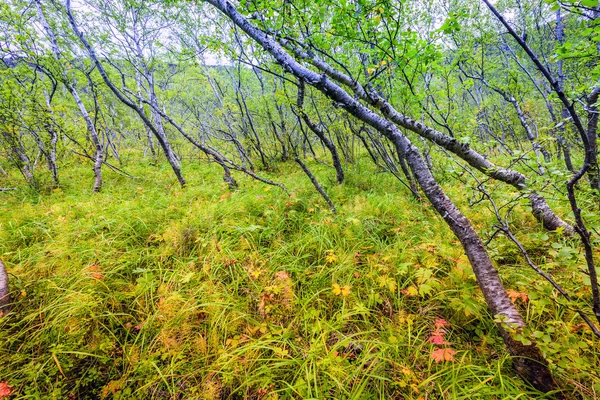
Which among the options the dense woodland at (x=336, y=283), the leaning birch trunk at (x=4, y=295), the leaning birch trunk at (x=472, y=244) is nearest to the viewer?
the leaning birch trunk at (x=472, y=244)

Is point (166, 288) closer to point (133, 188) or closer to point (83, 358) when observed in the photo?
point (83, 358)

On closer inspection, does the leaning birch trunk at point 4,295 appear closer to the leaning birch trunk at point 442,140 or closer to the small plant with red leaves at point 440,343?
the small plant with red leaves at point 440,343

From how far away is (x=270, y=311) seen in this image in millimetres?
2627

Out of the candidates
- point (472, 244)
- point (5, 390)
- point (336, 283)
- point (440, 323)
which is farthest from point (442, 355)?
point (5, 390)

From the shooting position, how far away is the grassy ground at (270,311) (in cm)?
192

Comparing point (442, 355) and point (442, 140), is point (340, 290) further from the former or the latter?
point (442, 140)

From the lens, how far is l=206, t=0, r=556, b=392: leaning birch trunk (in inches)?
68.7

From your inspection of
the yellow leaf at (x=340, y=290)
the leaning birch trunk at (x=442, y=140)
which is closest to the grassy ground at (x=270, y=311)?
the yellow leaf at (x=340, y=290)

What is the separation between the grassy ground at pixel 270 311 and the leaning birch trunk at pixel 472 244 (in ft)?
0.46

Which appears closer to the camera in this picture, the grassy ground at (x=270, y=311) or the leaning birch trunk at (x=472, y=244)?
the leaning birch trunk at (x=472, y=244)

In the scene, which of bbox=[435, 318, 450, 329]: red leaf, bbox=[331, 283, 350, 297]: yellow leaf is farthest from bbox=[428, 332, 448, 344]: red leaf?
bbox=[331, 283, 350, 297]: yellow leaf

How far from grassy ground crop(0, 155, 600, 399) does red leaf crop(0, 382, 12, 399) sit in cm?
5

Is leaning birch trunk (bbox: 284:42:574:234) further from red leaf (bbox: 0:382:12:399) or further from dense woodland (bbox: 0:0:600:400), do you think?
red leaf (bbox: 0:382:12:399)

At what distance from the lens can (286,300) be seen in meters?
2.67
